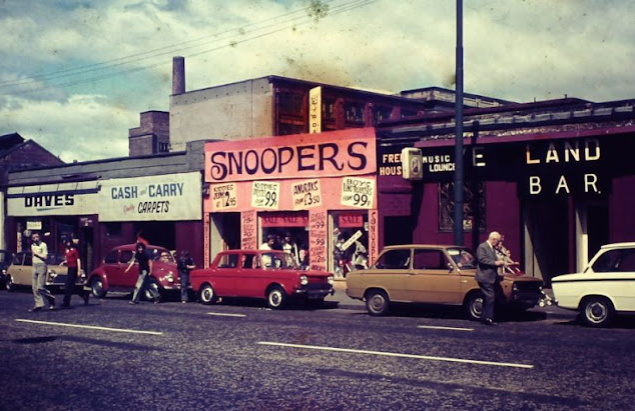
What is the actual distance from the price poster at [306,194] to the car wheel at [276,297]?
778 centimetres

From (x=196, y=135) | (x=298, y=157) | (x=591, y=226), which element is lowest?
(x=591, y=226)

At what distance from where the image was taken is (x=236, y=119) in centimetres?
4925

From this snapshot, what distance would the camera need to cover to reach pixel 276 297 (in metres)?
20.1

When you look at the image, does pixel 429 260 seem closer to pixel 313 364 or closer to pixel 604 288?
pixel 604 288

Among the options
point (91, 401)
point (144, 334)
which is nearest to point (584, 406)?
point (91, 401)

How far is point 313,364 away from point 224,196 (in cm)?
2113

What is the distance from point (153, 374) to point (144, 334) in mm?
4303

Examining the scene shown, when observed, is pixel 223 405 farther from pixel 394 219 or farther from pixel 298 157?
pixel 298 157

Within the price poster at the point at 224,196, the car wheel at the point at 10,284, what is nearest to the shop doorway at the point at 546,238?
the price poster at the point at 224,196

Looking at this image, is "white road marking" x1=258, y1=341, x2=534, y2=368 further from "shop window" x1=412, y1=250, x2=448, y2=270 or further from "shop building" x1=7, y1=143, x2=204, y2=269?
"shop building" x1=7, y1=143, x2=204, y2=269

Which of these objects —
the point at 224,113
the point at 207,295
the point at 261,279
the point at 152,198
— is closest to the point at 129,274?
the point at 207,295

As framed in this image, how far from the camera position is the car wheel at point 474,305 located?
16281 millimetres

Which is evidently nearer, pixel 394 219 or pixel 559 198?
pixel 559 198

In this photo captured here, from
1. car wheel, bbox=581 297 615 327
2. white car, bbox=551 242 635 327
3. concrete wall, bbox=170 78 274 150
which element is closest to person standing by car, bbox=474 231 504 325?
white car, bbox=551 242 635 327
